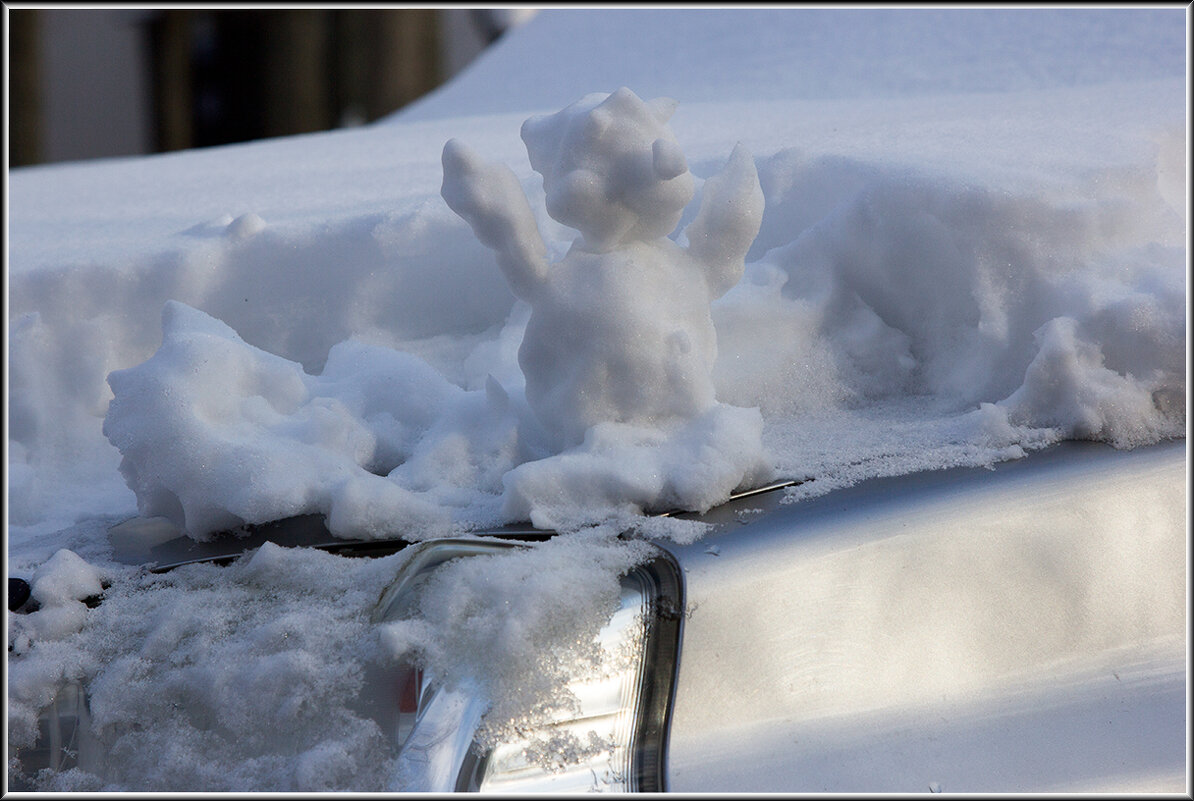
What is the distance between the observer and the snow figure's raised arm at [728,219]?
35.8 inches

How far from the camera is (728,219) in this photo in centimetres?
91

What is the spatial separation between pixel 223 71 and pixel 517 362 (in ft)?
20.5

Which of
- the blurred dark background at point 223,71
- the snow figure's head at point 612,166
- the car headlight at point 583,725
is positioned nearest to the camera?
the car headlight at point 583,725

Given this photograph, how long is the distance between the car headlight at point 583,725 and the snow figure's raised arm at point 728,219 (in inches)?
13.5

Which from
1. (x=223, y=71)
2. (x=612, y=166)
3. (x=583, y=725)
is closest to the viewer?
(x=583, y=725)

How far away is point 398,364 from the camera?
3.62 feet

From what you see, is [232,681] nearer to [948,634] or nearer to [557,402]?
[557,402]

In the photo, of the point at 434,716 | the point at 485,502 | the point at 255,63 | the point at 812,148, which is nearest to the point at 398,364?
the point at 485,502

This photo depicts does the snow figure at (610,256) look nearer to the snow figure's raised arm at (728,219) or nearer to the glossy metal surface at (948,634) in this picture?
the snow figure's raised arm at (728,219)

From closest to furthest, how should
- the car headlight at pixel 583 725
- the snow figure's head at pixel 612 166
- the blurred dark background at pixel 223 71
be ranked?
the car headlight at pixel 583 725 < the snow figure's head at pixel 612 166 < the blurred dark background at pixel 223 71

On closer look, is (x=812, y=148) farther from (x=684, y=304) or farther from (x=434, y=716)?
(x=434, y=716)

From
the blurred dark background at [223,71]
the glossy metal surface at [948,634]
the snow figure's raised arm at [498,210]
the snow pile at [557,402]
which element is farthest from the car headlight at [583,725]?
the blurred dark background at [223,71]

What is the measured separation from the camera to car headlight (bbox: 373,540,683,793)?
2.15 feet

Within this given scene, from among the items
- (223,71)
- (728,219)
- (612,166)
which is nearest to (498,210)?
(612,166)
